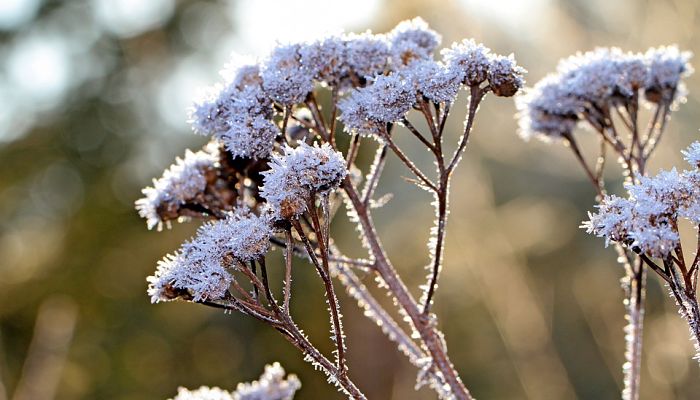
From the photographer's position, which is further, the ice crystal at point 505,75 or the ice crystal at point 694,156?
the ice crystal at point 505,75

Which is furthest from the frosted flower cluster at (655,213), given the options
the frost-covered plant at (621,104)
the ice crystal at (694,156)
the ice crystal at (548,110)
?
the ice crystal at (548,110)

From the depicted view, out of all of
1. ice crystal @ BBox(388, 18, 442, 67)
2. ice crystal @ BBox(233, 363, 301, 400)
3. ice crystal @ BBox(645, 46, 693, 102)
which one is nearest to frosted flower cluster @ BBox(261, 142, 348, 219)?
ice crystal @ BBox(388, 18, 442, 67)

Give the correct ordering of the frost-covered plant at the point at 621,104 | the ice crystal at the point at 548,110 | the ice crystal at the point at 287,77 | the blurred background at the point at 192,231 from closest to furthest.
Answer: the ice crystal at the point at 287,77 < the frost-covered plant at the point at 621,104 < the ice crystal at the point at 548,110 < the blurred background at the point at 192,231

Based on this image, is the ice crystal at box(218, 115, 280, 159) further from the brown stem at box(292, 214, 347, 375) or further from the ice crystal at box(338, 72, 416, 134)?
the brown stem at box(292, 214, 347, 375)

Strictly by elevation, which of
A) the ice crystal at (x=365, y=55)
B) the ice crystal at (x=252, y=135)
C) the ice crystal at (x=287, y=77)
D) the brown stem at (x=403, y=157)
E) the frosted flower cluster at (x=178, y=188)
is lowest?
the brown stem at (x=403, y=157)

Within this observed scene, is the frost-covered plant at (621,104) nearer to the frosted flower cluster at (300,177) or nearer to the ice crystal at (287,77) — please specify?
the ice crystal at (287,77)

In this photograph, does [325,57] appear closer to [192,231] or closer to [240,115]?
[240,115]

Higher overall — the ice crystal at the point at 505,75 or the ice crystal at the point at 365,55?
the ice crystal at the point at 365,55

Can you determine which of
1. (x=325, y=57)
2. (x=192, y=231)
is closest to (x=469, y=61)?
(x=325, y=57)

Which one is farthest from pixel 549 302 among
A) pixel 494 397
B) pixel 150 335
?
pixel 150 335
